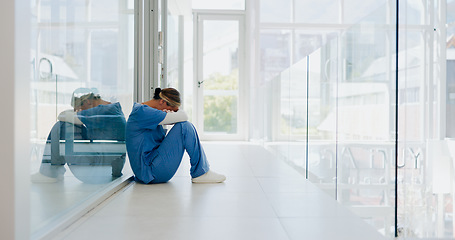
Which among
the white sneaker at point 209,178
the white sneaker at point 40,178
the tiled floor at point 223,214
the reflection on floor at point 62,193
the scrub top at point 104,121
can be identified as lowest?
the tiled floor at point 223,214

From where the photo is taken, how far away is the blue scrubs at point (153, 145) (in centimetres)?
246

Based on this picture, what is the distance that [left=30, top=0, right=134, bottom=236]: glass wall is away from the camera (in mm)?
1401

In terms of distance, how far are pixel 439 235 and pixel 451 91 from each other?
76 cm

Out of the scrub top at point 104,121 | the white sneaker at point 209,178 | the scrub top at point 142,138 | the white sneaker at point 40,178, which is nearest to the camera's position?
the white sneaker at point 40,178

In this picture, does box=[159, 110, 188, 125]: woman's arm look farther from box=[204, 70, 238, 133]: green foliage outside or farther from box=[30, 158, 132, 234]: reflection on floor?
box=[204, 70, 238, 133]: green foliage outside

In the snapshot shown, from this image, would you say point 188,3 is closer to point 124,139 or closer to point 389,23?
point 124,139

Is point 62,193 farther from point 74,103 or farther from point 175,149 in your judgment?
point 175,149

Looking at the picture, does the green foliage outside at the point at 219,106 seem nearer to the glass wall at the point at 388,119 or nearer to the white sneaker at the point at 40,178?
the glass wall at the point at 388,119

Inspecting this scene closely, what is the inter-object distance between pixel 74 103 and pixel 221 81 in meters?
5.72

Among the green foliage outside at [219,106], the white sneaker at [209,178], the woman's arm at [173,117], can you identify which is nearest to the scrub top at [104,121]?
the woman's arm at [173,117]

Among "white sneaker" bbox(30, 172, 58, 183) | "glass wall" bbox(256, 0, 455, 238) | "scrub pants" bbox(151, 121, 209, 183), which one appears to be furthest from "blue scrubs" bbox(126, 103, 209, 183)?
"white sneaker" bbox(30, 172, 58, 183)

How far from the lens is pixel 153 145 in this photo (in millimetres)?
2547

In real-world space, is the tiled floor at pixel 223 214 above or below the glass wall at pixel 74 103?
below

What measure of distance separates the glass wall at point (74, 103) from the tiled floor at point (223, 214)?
153 millimetres
